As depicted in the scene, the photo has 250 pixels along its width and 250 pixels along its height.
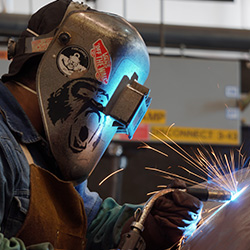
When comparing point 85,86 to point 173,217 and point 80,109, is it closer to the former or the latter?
point 80,109

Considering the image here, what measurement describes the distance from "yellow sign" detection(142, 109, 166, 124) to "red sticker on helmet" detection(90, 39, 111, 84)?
5.96ft

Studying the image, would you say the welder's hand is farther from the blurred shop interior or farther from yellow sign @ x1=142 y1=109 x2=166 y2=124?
yellow sign @ x1=142 y1=109 x2=166 y2=124

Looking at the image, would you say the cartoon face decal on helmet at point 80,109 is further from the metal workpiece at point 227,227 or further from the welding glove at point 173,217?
the metal workpiece at point 227,227

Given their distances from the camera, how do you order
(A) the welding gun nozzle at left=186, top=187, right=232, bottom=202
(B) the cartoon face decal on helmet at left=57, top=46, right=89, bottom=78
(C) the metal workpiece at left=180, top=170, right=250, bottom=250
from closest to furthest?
(C) the metal workpiece at left=180, top=170, right=250, bottom=250 → (A) the welding gun nozzle at left=186, top=187, right=232, bottom=202 → (B) the cartoon face decal on helmet at left=57, top=46, right=89, bottom=78

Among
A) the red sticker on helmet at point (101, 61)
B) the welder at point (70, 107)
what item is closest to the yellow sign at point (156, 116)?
the welder at point (70, 107)

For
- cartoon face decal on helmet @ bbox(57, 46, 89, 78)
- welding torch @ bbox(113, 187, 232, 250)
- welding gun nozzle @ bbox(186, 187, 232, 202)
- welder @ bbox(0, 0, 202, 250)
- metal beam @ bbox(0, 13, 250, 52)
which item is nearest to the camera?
welding torch @ bbox(113, 187, 232, 250)

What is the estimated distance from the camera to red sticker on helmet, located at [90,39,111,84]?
6.74 feet

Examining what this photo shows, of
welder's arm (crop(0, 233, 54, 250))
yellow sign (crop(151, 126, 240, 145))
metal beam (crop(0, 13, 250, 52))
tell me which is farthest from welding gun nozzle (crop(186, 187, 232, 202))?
metal beam (crop(0, 13, 250, 52))

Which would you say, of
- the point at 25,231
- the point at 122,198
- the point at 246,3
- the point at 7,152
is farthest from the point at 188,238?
the point at 246,3

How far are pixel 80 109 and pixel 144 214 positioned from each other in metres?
0.45

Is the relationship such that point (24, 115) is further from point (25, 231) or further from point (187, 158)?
point (187, 158)

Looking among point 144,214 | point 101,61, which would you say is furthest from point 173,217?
point 101,61

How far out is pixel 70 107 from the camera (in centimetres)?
200

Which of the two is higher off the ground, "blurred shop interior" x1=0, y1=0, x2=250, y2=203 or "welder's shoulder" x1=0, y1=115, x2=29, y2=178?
"welder's shoulder" x1=0, y1=115, x2=29, y2=178
